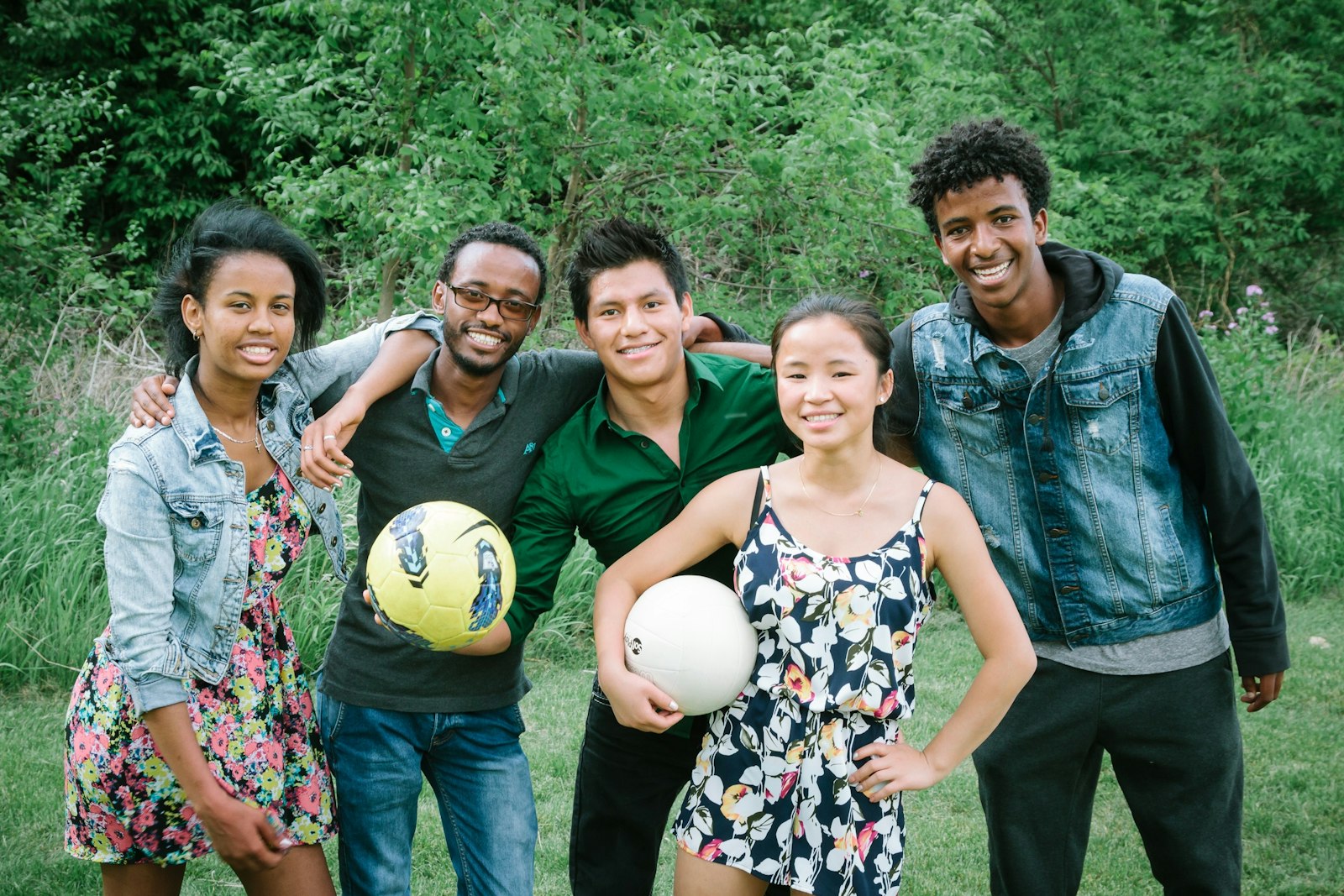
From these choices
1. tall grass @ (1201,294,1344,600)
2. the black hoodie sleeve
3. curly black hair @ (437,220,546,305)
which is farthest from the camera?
tall grass @ (1201,294,1344,600)

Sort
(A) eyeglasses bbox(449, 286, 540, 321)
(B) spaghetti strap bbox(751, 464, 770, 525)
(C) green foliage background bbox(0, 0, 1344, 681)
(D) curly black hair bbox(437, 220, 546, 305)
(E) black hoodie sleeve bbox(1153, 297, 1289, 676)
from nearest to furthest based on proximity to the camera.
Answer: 1. (B) spaghetti strap bbox(751, 464, 770, 525)
2. (E) black hoodie sleeve bbox(1153, 297, 1289, 676)
3. (A) eyeglasses bbox(449, 286, 540, 321)
4. (D) curly black hair bbox(437, 220, 546, 305)
5. (C) green foliage background bbox(0, 0, 1344, 681)

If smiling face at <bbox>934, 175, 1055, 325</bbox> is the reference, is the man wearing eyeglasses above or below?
below

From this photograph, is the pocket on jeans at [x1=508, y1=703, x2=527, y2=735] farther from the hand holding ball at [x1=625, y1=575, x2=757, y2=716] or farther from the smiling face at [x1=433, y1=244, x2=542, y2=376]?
the smiling face at [x1=433, y1=244, x2=542, y2=376]

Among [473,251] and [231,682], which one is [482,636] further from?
[473,251]

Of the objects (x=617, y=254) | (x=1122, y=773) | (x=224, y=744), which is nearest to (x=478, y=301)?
(x=617, y=254)

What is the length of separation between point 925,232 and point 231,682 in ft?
22.2

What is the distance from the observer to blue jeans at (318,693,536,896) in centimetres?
320

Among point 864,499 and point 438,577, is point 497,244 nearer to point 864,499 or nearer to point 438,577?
point 438,577

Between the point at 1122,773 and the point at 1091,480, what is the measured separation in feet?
2.81

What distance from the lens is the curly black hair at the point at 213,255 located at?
9.81ft

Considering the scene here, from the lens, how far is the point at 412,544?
2.76m

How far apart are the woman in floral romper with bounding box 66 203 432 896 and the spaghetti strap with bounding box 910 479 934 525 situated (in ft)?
5.08

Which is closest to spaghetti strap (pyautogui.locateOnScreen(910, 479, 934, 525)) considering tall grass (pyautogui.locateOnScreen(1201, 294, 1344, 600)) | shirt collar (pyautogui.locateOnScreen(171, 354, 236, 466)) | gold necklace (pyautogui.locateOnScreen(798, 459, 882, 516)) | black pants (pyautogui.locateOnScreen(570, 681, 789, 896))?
gold necklace (pyautogui.locateOnScreen(798, 459, 882, 516))

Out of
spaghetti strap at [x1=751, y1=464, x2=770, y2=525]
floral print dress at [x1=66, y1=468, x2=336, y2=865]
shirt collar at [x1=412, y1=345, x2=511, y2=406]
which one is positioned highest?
shirt collar at [x1=412, y1=345, x2=511, y2=406]
